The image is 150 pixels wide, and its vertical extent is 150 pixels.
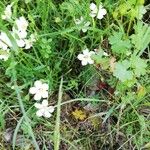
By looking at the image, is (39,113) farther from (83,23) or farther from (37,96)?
(83,23)

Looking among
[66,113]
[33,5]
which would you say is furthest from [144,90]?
[33,5]

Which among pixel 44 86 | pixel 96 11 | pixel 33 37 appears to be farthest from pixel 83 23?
pixel 44 86

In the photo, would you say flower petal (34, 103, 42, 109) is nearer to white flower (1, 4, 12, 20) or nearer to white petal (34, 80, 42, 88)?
white petal (34, 80, 42, 88)

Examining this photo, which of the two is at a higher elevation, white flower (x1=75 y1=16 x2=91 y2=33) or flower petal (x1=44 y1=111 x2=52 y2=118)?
white flower (x1=75 y1=16 x2=91 y2=33)

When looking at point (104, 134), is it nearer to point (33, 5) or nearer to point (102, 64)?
point (102, 64)

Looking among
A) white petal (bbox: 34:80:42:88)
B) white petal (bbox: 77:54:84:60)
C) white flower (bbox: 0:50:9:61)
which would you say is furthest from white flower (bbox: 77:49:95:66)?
white flower (bbox: 0:50:9:61)

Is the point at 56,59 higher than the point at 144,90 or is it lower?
higher
